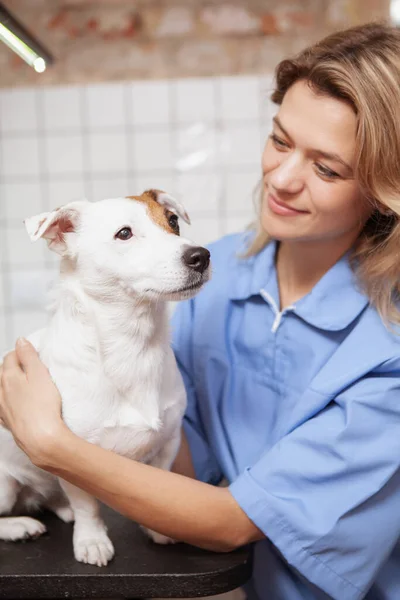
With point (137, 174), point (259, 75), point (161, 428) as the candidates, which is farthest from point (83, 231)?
point (259, 75)

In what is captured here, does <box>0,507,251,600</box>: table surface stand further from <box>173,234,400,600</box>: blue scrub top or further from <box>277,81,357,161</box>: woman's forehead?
<box>277,81,357,161</box>: woman's forehead

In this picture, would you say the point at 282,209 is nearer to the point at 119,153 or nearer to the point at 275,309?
the point at 275,309

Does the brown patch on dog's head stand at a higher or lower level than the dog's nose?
higher

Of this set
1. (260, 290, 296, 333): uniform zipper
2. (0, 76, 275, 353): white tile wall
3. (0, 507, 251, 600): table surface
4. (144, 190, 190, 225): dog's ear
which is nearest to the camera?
(0, 507, 251, 600): table surface

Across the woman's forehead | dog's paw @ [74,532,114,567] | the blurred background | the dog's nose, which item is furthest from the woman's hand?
the blurred background

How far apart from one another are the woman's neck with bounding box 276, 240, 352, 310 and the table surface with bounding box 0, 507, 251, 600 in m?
0.53

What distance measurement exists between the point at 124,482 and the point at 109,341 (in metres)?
0.23

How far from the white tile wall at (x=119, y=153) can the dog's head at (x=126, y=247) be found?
121cm

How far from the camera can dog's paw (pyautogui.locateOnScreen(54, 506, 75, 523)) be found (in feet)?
3.92

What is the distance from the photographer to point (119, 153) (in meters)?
2.32

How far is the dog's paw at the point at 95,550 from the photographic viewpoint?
39.9 inches

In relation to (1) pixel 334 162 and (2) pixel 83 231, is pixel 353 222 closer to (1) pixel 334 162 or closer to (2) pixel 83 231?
(1) pixel 334 162

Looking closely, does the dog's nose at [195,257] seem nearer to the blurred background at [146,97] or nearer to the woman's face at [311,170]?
the woman's face at [311,170]

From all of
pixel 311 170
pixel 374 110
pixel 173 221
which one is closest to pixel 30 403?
pixel 173 221
